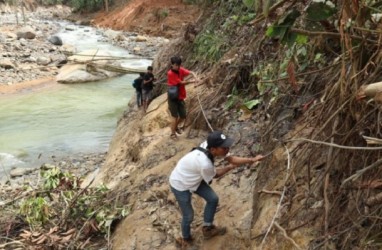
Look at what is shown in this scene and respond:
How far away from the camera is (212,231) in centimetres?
467

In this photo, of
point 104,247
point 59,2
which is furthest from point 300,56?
point 59,2

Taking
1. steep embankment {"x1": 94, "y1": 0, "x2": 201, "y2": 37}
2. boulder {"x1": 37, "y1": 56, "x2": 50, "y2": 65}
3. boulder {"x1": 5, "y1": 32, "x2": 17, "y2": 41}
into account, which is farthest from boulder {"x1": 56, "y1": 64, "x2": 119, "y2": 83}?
boulder {"x1": 5, "y1": 32, "x2": 17, "y2": 41}

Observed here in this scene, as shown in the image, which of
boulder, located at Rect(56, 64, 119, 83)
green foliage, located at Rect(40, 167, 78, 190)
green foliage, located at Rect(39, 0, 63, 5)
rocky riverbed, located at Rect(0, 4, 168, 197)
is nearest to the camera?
green foliage, located at Rect(40, 167, 78, 190)

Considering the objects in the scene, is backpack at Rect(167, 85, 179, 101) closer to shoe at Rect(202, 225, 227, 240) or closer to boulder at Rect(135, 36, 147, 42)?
shoe at Rect(202, 225, 227, 240)

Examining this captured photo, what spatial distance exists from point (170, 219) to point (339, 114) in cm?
252

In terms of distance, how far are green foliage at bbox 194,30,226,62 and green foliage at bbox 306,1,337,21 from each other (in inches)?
237

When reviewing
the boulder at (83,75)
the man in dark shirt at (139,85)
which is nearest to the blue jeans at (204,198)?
the man in dark shirt at (139,85)

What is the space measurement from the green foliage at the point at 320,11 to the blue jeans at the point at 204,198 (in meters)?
2.00

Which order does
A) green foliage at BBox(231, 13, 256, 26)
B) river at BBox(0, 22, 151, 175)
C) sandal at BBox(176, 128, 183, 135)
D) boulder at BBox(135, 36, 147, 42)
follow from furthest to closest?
boulder at BBox(135, 36, 147, 42) < river at BBox(0, 22, 151, 175) < green foliage at BBox(231, 13, 256, 26) < sandal at BBox(176, 128, 183, 135)

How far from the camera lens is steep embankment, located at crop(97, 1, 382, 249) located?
130 inches

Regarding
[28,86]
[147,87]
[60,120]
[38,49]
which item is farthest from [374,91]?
[38,49]

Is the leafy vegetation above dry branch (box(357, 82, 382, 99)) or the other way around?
the other way around

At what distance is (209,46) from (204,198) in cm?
575

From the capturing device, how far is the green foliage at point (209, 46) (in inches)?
366
